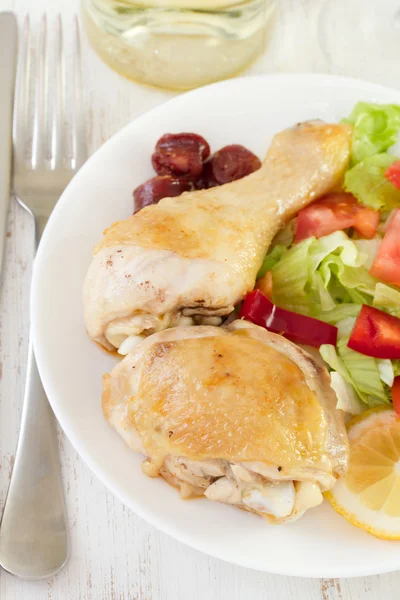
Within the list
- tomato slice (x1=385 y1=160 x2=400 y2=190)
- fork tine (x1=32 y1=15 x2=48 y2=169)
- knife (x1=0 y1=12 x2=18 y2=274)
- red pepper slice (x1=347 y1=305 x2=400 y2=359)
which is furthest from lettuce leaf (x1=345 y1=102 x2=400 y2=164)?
knife (x1=0 y1=12 x2=18 y2=274)

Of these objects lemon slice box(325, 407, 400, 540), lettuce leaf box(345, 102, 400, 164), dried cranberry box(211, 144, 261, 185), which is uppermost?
lettuce leaf box(345, 102, 400, 164)

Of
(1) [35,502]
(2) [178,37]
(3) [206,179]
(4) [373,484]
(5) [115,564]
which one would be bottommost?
(5) [115,564]

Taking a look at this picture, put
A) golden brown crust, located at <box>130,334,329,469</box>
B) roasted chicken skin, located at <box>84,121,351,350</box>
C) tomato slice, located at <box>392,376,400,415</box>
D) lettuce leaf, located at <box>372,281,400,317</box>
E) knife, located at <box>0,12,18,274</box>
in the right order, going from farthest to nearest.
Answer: knife, located at <box>0,12,18,274</box>, lettuce leaf, located at <box>372,281,400,317</box>, tomato slice, located at <box>392,376,400,415</box>, roasted chicken skin, located at <box>84,121,351,350</box>, golden brown crust, located at <box>130,334,329,469</box>

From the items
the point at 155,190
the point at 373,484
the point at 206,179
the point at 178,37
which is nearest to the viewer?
the point at 373,484

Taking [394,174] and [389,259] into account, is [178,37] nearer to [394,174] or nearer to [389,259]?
[394,174]

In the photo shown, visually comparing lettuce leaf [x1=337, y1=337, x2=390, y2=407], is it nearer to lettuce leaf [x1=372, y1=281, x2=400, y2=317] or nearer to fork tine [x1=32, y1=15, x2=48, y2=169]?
lettuce leaf [x1=372, y1=281, x2=400, y2=317]

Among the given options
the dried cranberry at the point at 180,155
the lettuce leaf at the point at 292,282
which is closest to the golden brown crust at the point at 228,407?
the lettuce leaf at the point at 292,282

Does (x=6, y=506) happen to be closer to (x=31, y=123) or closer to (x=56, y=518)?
(x=56, y=518)

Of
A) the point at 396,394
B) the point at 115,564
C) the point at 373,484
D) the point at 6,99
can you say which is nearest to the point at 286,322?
the point at 396,394
